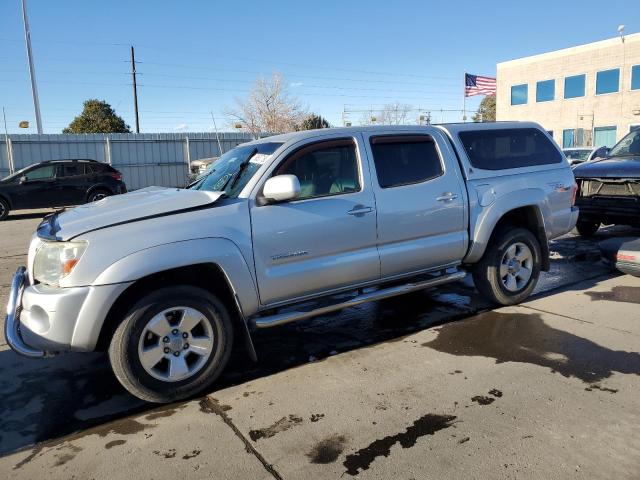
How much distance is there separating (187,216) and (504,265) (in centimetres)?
336

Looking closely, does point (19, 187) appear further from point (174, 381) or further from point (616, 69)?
point (616, 69)

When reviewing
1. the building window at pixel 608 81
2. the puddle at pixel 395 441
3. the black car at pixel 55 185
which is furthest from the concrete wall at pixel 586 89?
the puddle at pixel 395 441

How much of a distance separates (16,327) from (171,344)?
3.38ft

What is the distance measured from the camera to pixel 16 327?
11.4 ft

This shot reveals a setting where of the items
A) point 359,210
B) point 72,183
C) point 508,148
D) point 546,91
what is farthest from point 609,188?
point 546,91

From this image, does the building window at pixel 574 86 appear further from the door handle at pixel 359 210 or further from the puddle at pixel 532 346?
the door handle at pixel 359 210

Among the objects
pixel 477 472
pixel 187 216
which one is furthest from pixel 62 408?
pixel 477 472

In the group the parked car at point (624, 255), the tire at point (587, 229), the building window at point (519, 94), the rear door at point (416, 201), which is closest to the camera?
the rear door at point (416, 201)

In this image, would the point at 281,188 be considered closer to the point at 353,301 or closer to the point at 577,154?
the point at 353,301

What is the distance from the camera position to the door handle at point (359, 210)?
13.8 ft

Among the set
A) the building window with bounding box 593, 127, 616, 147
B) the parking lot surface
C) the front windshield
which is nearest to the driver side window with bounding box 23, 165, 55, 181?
the parking lot surface

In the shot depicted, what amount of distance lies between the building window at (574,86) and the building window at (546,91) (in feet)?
3.12

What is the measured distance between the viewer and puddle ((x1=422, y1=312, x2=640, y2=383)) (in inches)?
155

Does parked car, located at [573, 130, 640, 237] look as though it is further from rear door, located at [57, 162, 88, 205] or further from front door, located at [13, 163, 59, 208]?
front door, located at [13, 163, 59, 208]
